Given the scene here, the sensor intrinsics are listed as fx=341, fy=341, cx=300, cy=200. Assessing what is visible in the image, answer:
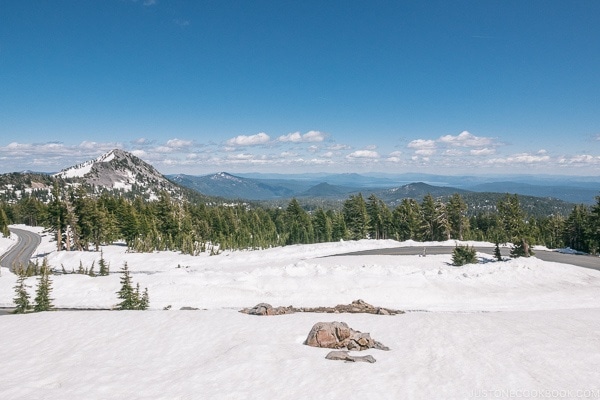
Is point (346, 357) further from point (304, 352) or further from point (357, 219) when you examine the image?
point (357, 219)

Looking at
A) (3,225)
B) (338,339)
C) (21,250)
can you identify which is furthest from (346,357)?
(3,225)

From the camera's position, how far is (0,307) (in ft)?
111

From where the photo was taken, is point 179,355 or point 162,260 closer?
point 179,355

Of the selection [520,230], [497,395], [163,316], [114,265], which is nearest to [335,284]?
[163,316]

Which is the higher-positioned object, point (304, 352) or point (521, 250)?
point (304, 352)

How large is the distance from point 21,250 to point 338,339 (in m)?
98.6

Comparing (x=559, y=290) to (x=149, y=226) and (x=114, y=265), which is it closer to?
(x=114, y=265)

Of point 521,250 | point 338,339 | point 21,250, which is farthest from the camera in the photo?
point 21,250

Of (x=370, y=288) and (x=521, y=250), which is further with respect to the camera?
(x=521, y=250)

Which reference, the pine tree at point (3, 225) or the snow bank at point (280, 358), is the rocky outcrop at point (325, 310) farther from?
the pine tree at point (3, 225)

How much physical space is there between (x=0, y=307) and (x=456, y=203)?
261ft

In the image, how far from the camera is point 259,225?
346 feet

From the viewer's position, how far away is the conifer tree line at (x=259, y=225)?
69.8 meters

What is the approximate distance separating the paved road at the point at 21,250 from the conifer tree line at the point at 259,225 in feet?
26.4
